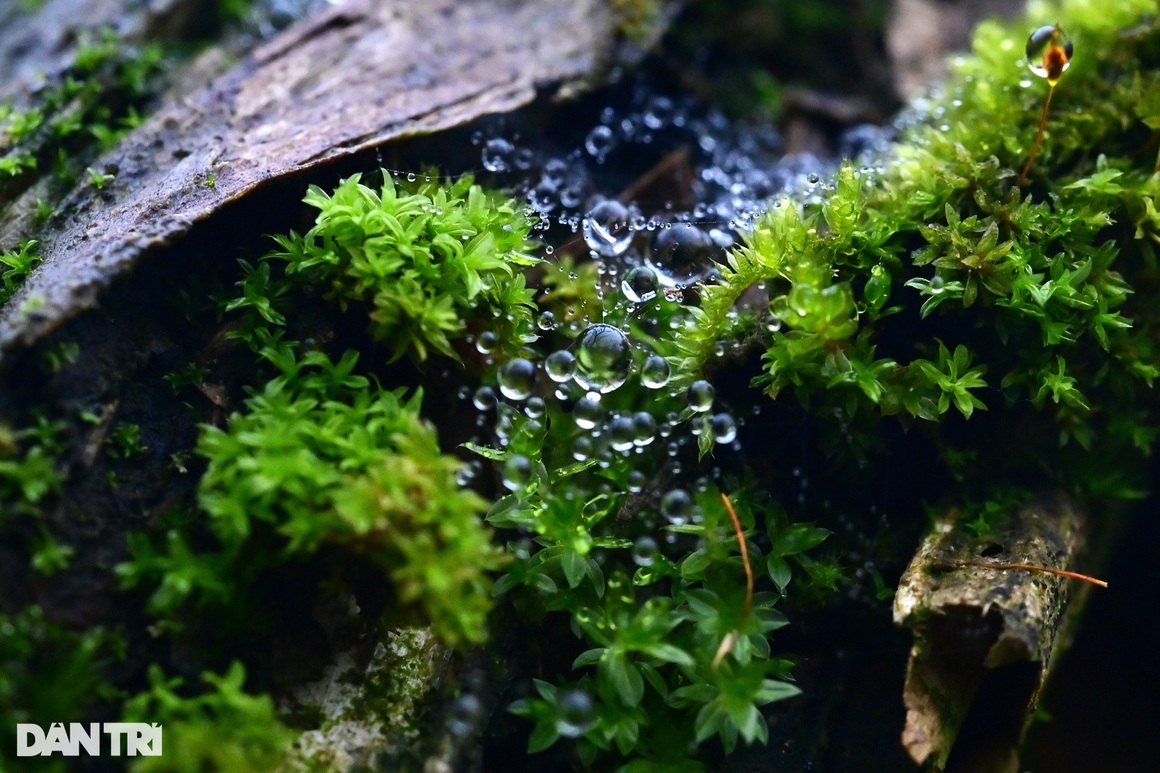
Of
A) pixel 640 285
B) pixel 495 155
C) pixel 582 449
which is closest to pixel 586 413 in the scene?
pixel 582 449

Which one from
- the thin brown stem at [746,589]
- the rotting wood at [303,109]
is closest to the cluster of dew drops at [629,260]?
the thin brown stem at [746,589]

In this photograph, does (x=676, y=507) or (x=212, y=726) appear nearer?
(x=212, y=726)

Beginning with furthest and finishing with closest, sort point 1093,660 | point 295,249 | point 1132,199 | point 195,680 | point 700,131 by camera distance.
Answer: point 700,131 < point 1093,660 < point 1132,199 < point 295,249 < point 195,680

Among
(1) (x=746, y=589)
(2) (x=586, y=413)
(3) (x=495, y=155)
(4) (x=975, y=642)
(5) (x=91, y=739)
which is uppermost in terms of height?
(3) (x=495, y=155)

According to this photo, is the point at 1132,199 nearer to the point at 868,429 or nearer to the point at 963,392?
the point at 963,392

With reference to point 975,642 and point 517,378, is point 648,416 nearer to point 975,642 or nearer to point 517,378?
point 517,378

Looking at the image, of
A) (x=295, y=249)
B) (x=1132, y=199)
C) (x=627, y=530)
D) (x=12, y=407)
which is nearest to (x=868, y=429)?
(x=627, y=530)
